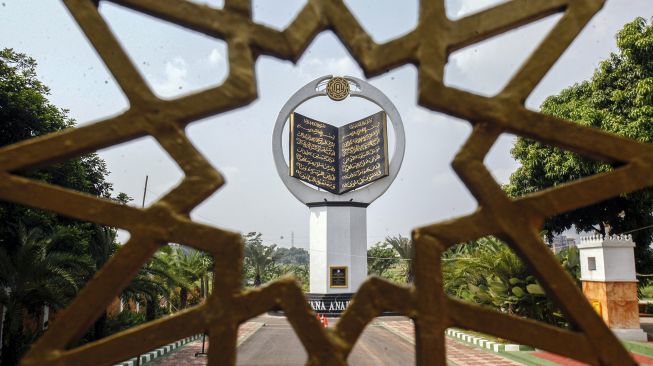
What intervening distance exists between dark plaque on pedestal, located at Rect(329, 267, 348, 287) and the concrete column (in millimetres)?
165

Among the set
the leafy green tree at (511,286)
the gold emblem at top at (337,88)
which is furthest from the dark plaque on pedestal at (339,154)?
the leafy green tree at (511,286)

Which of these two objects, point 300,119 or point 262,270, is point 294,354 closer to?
point 300,119

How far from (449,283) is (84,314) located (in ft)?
63.0

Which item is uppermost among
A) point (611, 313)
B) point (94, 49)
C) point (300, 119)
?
point (300, 119)

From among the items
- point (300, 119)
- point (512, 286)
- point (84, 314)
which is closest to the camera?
point (84, 314)

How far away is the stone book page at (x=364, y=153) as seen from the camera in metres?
27.4

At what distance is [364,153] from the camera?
27.9 metres

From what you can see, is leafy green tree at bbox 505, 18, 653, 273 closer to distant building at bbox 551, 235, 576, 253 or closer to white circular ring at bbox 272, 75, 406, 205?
distant building at bbox 551, 235, 576, 253

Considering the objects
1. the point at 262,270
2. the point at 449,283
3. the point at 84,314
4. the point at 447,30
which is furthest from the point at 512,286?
the point at 262,270

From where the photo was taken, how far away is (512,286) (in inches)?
610

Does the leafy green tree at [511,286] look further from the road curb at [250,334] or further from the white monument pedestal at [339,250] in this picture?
the white monument pedestal at [339,250]

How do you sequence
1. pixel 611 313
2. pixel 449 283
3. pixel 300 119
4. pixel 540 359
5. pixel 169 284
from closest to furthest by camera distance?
pixel 540 359, pixel 611 313, pixel 169 284, pixel 449 283, pixel 300 119

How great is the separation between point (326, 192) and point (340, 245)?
310cm

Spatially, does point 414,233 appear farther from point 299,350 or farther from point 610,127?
point 610,127
